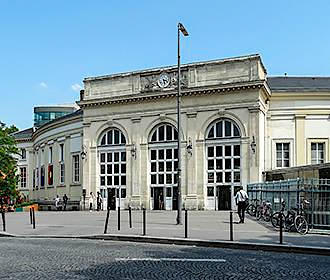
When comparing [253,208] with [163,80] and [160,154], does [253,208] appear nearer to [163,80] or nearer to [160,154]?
[160,154]

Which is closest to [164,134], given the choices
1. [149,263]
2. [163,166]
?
[163,166]

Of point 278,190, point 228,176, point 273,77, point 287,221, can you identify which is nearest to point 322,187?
point 287,221

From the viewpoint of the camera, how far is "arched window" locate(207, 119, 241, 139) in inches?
1925

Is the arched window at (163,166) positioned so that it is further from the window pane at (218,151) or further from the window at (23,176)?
the window at (23,176)

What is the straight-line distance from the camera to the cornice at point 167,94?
47.7 meters

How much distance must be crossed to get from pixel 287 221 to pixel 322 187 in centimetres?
224

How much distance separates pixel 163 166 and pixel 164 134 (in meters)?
2.87

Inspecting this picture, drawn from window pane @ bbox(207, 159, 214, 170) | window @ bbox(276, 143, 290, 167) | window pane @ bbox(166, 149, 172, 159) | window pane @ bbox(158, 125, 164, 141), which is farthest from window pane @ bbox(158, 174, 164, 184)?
window @ bbox(276, 143, 290, 167)

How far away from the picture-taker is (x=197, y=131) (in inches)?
1961

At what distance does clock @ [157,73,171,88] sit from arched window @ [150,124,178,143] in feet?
11.7

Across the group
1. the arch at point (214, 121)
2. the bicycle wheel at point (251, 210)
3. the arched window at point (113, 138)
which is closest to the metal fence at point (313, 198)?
the bicycle wheel at point (251, 210)

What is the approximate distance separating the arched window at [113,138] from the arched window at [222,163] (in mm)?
8710

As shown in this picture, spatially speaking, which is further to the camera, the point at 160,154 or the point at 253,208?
the point at 160,154

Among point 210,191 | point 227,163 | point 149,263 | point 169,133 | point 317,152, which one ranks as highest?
point 169,133
